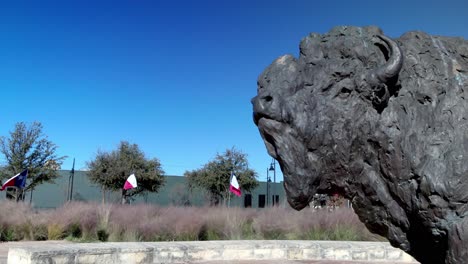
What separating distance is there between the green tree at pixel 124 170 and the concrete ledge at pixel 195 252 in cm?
2305

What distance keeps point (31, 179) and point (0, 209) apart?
16.6 metres

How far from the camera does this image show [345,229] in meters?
12.6

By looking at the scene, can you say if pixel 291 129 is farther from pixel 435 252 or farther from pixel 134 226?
pixel 134 226

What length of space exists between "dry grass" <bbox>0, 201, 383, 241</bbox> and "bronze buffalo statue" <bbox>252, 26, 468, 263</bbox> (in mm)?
10071

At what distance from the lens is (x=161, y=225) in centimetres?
1236

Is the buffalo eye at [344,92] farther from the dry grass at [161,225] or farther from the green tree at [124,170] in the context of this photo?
the green tree at [124,170]

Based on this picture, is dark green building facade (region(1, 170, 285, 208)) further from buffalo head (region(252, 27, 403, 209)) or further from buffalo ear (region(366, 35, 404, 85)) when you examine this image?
buffalo ear (region(366, 35, 404, 85))

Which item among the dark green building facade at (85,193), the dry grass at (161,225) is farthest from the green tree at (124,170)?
the dry grass at (161,225)

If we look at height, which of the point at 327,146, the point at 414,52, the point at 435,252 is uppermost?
the point at 414,52

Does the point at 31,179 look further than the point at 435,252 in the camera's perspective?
Yes

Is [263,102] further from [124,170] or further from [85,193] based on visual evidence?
[85,193]

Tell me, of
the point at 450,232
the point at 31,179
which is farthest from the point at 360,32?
the point at 31,179

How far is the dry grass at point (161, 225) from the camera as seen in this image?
12228mm

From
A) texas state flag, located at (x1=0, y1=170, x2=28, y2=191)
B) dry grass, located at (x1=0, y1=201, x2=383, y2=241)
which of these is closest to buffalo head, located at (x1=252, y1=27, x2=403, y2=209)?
dry grass, located at (x1=0, y1=201, x2=383, y2=241)
